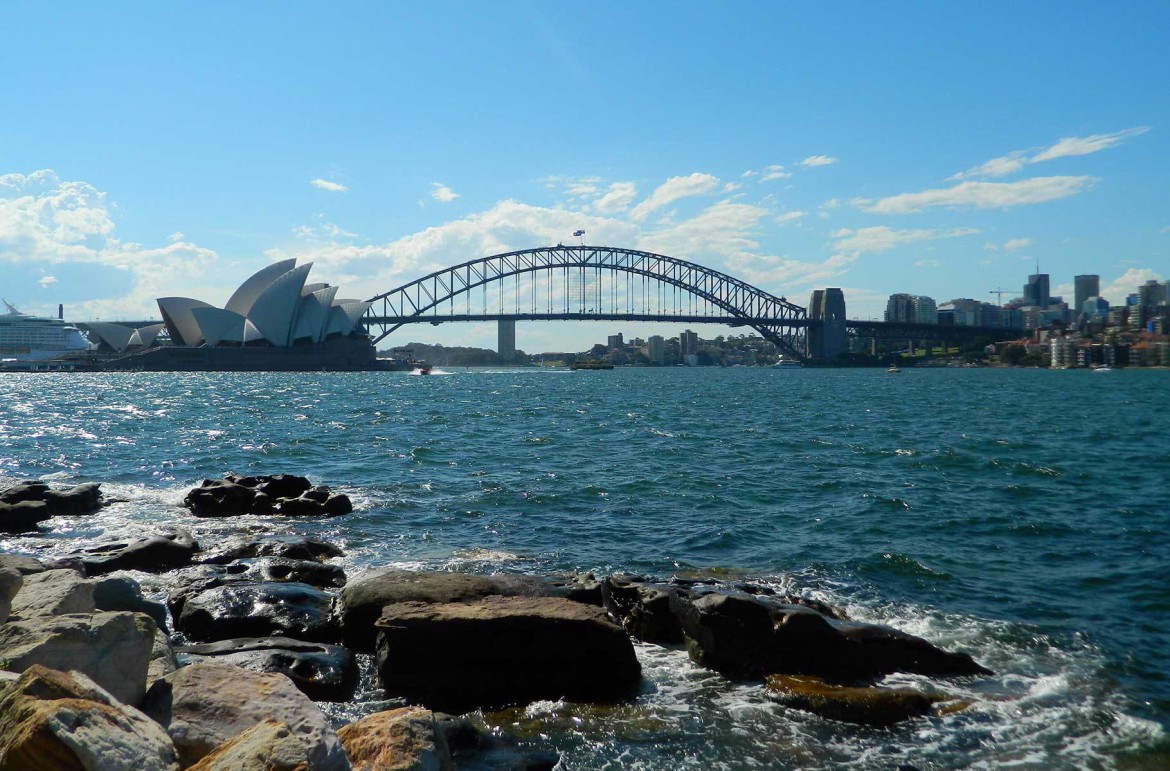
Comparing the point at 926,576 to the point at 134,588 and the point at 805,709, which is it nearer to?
the point at 805,709

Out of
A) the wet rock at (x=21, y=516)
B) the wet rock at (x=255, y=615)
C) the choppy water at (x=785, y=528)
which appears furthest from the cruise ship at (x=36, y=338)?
the wet rock at (x=255, y=615)

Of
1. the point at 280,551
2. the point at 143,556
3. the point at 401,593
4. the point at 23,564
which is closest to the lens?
the point at 401,593

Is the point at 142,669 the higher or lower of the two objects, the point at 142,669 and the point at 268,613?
the higher

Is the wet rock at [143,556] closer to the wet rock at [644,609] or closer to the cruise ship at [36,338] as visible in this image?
the wet rock at [644,609]

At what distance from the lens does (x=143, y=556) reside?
8305 mm

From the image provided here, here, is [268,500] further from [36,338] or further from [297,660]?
[36,338]

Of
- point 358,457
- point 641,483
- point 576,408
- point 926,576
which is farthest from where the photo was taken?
point 576,408

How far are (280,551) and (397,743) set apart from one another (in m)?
5.99

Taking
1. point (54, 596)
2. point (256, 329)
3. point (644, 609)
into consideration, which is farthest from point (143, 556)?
point (256, 329)

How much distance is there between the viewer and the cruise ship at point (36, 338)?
9750cm

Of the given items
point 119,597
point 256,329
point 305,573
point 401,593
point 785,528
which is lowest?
point 785,528

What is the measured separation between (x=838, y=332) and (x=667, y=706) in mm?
100290

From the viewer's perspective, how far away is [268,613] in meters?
6.10

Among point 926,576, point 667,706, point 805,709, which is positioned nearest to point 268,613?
point 667,706
